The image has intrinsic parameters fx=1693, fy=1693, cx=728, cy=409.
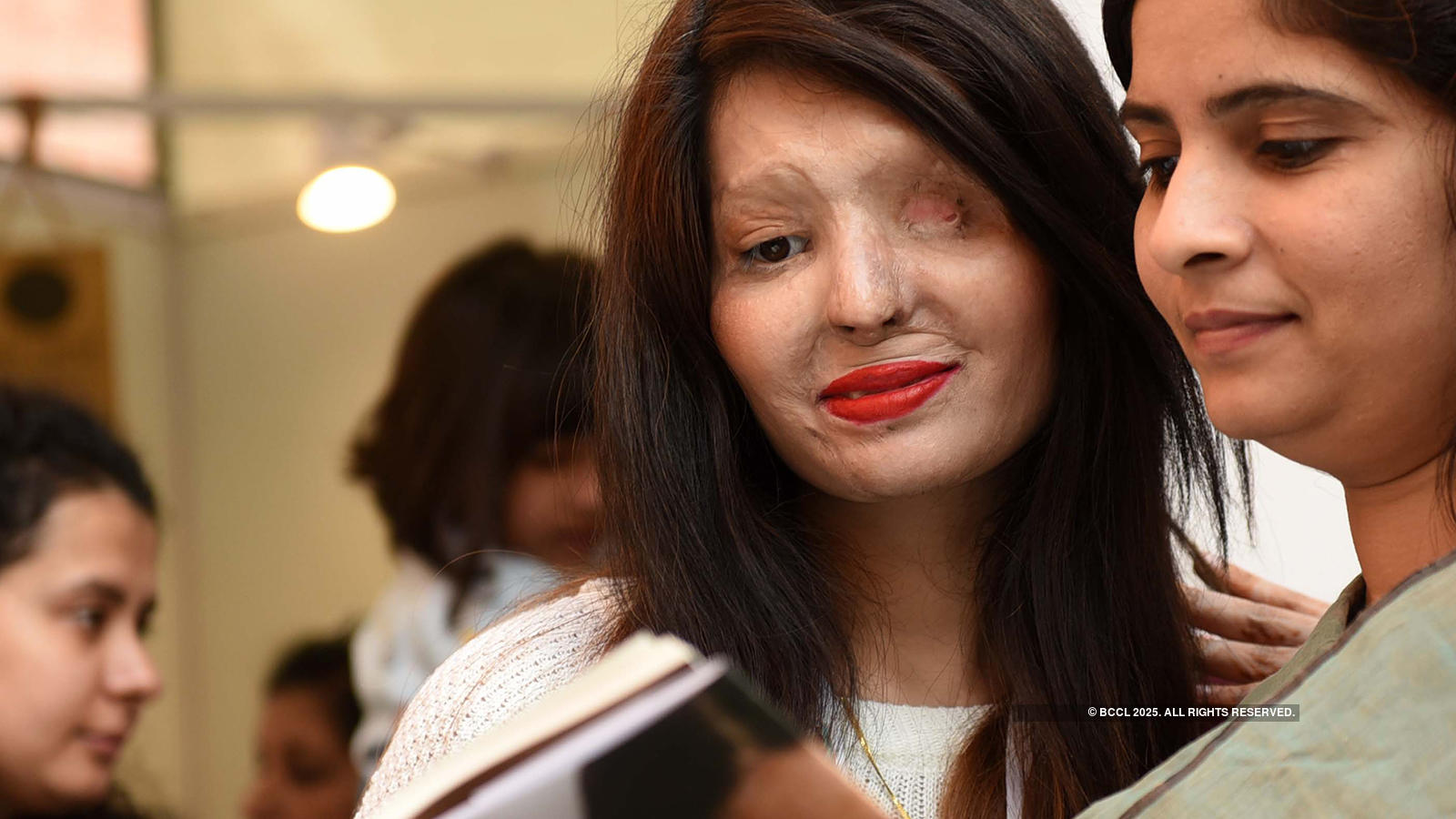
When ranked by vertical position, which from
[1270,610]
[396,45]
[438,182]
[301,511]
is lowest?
[1270,610]

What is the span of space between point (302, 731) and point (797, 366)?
219 centimetres

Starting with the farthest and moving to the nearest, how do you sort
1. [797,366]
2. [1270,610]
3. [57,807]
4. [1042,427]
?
[57,807] → [1270,610] → [1042,427] → [797,366]

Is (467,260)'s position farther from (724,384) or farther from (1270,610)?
(1270,610)

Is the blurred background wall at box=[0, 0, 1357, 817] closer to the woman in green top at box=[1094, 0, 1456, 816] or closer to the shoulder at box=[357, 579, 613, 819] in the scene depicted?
the shoulder at box=[357, 579, 613, 819]

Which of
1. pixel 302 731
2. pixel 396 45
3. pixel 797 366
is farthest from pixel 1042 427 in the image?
pixel 396 45

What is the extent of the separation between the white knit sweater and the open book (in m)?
0.68

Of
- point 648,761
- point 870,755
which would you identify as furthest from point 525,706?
point 648,761

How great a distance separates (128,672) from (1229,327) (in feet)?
6.26

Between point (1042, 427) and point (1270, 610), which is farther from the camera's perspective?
point (1270, 610)

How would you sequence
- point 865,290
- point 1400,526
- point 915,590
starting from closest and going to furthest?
1. point 1400,526
2. point 865,290
3. point 915,590

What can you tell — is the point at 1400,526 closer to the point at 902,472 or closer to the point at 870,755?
the point at 902,472

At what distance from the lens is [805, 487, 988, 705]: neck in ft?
5.49

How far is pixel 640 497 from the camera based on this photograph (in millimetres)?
1707

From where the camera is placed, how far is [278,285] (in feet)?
12.7
